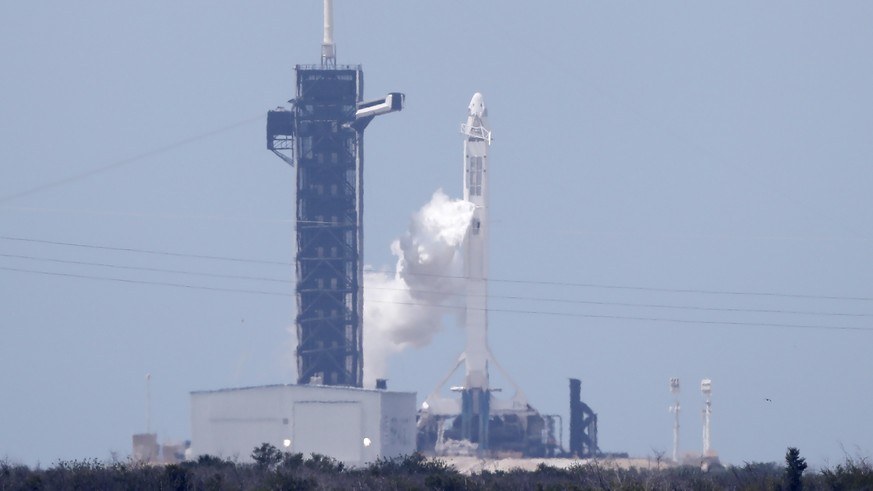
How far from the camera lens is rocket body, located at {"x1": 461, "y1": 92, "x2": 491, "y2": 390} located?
116938 mm

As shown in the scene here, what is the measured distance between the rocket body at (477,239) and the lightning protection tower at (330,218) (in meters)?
5.52

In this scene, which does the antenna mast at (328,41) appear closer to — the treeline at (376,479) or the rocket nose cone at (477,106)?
the rocket nose cone at (477,106)

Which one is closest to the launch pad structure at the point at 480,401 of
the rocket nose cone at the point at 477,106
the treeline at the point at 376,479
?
the rocket nose cone at the point at 477,106

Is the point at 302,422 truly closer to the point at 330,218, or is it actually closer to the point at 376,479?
the point at 330,218

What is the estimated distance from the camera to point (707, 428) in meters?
111

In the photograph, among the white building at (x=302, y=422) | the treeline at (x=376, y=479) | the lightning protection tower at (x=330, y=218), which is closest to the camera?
the treeline at (x=376, y=479)

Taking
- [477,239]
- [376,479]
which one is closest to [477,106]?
[477,239]

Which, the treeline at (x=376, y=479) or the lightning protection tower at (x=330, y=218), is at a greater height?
the lightning protection tower at (x=330, y=218)

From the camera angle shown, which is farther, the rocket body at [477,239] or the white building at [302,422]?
the rocket body at [477,239]

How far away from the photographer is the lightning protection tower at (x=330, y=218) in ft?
371

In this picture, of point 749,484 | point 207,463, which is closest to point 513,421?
point 207,463

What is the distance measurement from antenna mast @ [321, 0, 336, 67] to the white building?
88.7 ft

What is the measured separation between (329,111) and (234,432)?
77.6ft

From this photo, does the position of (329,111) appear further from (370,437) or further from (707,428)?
(707,428)
